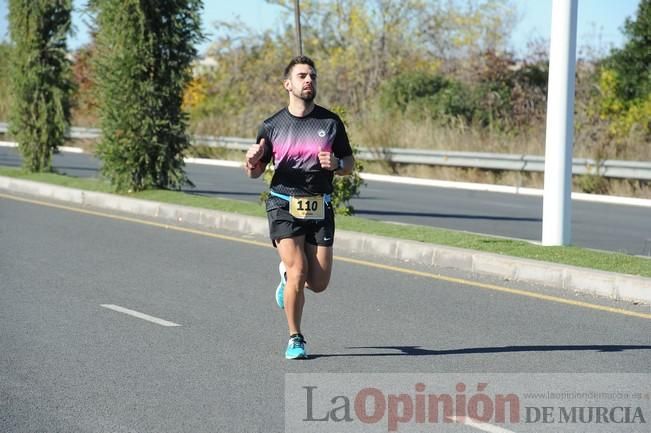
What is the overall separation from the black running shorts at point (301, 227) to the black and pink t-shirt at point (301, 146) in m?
0.09

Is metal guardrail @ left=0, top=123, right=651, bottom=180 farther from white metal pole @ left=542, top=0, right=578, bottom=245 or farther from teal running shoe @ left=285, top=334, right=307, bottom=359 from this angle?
teal running shoe @ left=285, top=334, right=307, bottom=359

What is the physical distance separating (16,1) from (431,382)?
20417 mm

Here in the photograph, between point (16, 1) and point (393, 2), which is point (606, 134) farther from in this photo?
point (393, 2)

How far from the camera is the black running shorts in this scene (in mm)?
8156

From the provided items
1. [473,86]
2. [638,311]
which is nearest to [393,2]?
[473,86]

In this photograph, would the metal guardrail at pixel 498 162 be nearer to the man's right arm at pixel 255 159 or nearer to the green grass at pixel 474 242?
the green grass at pixel 474 242

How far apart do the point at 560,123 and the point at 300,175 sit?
5.67 m

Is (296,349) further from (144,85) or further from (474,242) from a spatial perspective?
(144,85)

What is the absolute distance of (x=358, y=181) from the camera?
56.6 feet

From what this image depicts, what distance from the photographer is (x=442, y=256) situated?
12.9 m

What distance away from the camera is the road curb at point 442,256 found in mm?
10805

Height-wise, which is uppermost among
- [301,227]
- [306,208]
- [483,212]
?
[306,208]

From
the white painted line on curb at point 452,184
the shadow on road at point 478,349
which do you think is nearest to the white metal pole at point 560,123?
the shadow on road at point 478,349

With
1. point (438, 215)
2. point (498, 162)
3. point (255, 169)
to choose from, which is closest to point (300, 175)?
point (255, 169)
